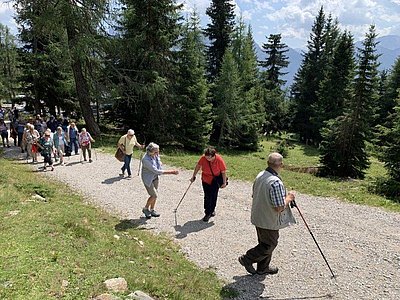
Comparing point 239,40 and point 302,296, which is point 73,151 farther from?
point 239,40

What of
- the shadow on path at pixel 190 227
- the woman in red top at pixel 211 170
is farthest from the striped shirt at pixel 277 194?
the shadow on path at pixel 190 227

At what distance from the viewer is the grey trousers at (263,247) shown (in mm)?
6180

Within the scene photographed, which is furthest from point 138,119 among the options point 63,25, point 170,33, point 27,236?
point 27,236

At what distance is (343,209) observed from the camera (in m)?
11.1

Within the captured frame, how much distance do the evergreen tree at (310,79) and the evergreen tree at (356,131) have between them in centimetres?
2607

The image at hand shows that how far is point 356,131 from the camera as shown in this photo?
2141 centimetres

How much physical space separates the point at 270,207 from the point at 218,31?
33.2 meters

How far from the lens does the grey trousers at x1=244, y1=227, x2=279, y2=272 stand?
6180 millimetres

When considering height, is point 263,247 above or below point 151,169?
below

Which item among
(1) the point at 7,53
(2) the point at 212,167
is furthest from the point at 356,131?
(1) the point at 7,53

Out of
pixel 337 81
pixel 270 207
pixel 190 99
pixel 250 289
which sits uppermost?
pixel 337 81

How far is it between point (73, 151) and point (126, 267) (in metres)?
14.2

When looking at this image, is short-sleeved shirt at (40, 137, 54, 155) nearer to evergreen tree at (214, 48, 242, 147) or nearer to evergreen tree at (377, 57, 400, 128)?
evergreen tree at (214, 48, 242, 147)

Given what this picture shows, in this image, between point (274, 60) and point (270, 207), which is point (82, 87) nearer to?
point (270, 207)
